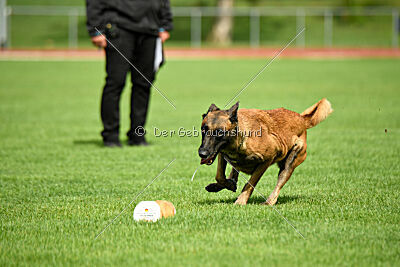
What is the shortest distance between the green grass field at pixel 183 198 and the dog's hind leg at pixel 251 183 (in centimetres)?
12

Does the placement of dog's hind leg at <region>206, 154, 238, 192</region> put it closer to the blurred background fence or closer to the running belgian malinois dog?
the running belgian malinois dog

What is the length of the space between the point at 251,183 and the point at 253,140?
46cm

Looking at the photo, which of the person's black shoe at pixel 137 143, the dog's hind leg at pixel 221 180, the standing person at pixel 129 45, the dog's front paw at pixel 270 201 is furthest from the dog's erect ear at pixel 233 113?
the person's black shoe at pixel 137 143

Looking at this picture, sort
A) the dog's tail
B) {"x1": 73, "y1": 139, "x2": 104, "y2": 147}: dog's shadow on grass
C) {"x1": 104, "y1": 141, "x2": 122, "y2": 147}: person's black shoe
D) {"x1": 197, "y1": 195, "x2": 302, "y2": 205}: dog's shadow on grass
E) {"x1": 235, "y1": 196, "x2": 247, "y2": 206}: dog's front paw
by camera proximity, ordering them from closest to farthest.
A: {"x1": 235, "y1": 196, "x2": 247, "y2": 206}: dog's front paw, {"x1": 197, "y1": 195, "x2": 302, "y2": 205}: dog's shadow on grass, the dog's tail, {"x1": 104, "y1": 141, "x2": 122, "y2": 147}: person's black shoe, {"x1": 73, "y1": 139, "x2": 104, "y2": 147}: dog's shadow on grass

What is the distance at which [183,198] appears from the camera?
257 inches

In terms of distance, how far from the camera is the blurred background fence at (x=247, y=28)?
140ft

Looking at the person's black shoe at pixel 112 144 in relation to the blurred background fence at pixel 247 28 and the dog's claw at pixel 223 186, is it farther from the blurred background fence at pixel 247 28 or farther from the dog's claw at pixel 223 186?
the blurred background fence at pixel 247 28

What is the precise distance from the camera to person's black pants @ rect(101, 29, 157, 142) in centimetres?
988

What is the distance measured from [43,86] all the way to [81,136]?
10.9 m

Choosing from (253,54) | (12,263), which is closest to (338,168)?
(12,263)

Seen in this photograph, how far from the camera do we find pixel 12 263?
452 cm

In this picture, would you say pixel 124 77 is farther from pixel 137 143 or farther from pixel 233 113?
pixel 233 113

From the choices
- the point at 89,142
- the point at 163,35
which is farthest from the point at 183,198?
the point at 89,142

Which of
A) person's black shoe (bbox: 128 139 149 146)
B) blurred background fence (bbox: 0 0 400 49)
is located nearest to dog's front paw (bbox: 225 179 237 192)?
person's black shoe (bbox: 128 139 149 146)
